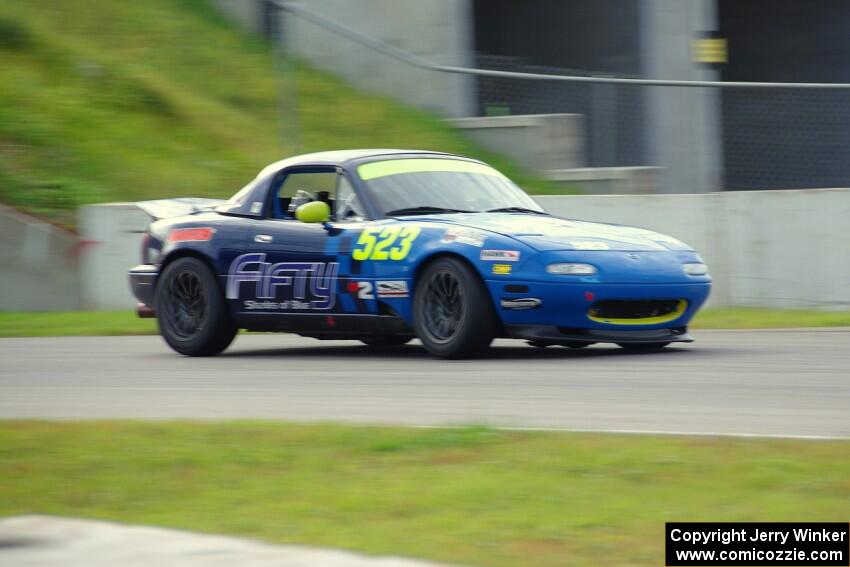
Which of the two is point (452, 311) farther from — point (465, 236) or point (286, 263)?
point (286, 263)

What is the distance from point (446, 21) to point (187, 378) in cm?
1218

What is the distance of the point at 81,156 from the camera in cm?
1886

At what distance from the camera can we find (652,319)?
30.2 feet

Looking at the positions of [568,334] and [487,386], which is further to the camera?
[568,334]

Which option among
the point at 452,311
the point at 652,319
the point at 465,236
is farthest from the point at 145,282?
the point at 652,319

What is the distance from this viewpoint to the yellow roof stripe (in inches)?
394

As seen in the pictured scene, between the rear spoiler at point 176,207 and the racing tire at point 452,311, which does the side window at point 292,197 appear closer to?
the rear spoiler at point 176,207

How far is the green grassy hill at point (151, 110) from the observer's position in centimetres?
1845

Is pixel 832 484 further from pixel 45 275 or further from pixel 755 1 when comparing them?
pixel 755 1

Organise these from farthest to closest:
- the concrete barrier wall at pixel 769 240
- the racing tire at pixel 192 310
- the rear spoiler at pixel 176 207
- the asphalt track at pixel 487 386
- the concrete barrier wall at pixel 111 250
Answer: the concrete barrier wall at pixel 111 250 → the concrete barrier wall at pixel 769 240 → the rear spoiler at pixel 176 207 → the racing tire at pixel 192 310 → the asphalt track at pixel 487 386

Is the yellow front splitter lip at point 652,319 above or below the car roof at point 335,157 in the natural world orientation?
below

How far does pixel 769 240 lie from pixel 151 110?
1033 centimetres

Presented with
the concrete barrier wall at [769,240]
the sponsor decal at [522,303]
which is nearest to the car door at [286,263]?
the sponsor decal at [522,303]

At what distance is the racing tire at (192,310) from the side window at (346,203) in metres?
1.10
